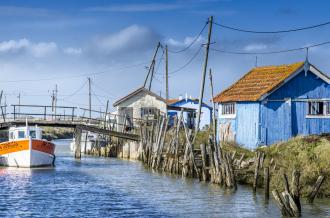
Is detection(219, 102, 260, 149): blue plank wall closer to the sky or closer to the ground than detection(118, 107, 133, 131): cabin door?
closer to the ground

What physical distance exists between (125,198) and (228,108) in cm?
1534

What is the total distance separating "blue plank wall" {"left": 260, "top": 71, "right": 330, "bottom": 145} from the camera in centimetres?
3978

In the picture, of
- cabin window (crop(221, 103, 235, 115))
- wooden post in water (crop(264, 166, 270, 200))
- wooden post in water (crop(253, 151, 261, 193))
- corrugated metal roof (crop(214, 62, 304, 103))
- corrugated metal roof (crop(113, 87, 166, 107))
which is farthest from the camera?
corrugated metal roof (crop(113, 87, 166, 107))

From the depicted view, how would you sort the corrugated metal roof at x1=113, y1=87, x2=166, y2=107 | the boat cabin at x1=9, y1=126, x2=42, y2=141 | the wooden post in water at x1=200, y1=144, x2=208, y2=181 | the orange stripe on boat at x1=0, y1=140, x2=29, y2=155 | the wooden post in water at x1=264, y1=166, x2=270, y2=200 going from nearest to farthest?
the wooden post in water at x1=264, y1=166, x2=270, y2=200 < the wooden post in water at x1=200, y1=144, x2=208, y2=181 < the orange stripe on boat at x1=0, y1=140, x2=29, y2=155 < the boat cabin at x1=9, y1=126, x2=42, y2=141 < the corrugated metal roof at x1=113, y1=87, x2=166, y2=107

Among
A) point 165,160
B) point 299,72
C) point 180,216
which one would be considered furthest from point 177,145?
point 180,216

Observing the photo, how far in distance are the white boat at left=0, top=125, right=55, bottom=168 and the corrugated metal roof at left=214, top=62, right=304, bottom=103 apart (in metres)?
13.5

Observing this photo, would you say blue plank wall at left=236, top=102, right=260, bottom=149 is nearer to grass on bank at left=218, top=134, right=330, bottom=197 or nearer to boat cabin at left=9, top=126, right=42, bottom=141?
grass on bank at left=218, top=134, right=330, bottom=197

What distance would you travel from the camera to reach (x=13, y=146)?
1911 inches

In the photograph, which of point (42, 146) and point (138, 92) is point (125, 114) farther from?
point (42, 146)

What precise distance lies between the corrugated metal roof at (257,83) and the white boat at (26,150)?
1355 centimetres

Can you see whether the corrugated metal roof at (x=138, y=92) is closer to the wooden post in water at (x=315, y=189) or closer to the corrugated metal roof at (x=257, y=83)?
the corrugated metal roof at (x=257, y=83)

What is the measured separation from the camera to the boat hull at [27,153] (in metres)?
47.8

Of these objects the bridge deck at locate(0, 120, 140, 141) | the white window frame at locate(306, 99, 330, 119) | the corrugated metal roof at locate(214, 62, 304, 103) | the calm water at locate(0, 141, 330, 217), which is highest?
the corrugated metal roof at locate(214, 62, 304, 103)

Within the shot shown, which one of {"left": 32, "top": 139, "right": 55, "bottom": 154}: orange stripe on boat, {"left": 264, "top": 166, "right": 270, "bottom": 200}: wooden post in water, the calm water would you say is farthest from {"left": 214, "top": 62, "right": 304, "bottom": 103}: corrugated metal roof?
{"left": 32, "top": 139, "right": 55, "bottom": 154}: orange stripe on boat
